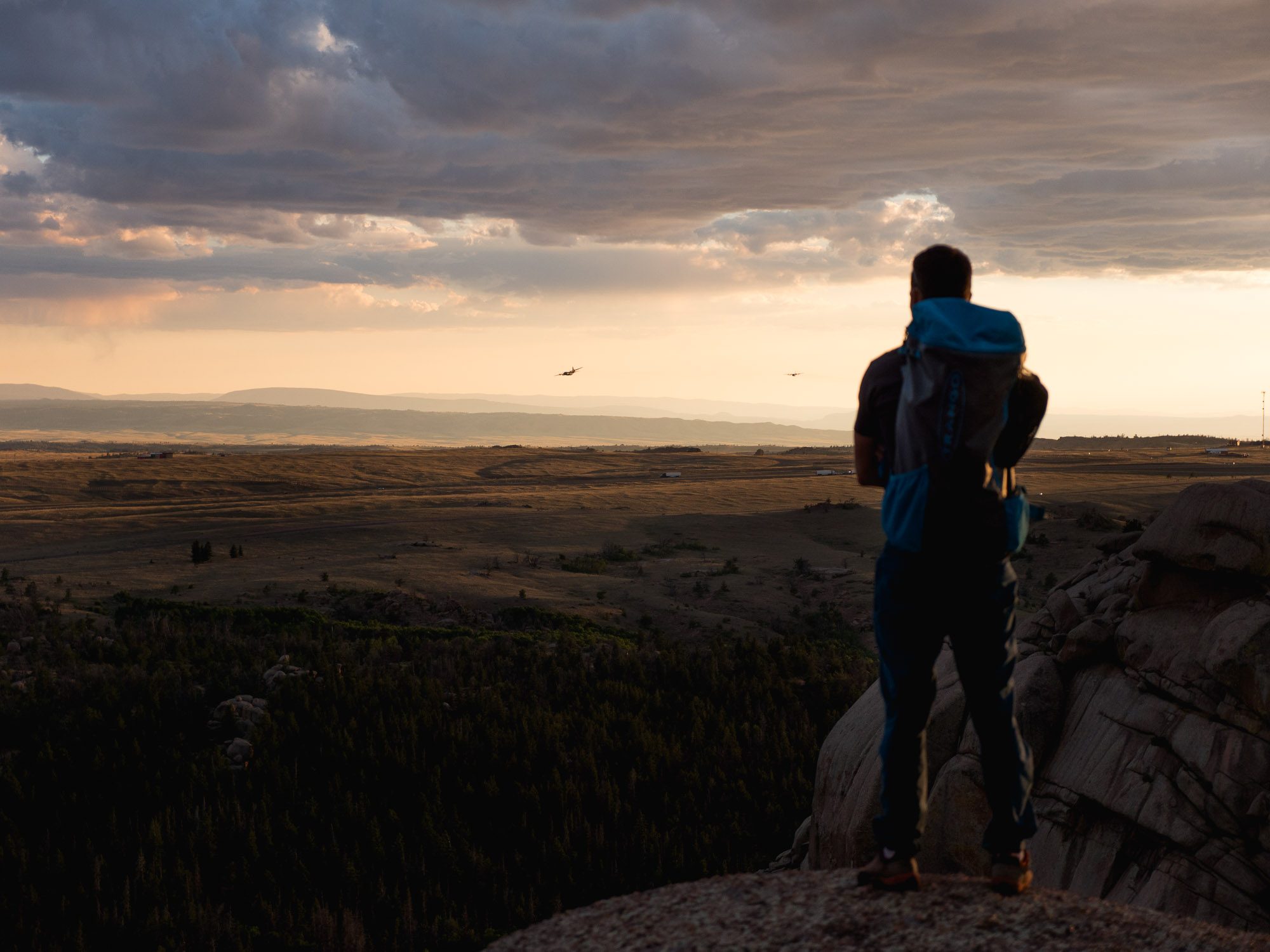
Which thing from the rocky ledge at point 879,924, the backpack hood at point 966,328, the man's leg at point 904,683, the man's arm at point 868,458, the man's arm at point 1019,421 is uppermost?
the backpack hood at point 966,328

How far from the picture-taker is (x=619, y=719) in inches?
558

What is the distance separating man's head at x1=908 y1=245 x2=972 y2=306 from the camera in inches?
172

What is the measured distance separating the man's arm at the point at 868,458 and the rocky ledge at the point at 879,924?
1947mm

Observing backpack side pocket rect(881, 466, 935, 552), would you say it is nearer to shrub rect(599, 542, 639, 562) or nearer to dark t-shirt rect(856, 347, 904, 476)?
dark t-shirt rect(856, 347, 904, 476)

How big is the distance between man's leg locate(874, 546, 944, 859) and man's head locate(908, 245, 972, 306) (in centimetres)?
120

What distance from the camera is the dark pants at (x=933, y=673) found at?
4141 mm

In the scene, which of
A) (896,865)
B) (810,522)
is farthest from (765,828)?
(810,522)

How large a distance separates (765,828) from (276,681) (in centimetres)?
840

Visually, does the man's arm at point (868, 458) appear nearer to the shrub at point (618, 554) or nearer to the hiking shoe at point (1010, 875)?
the hiking shoe at point (1010, 875)

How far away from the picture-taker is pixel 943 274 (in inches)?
172

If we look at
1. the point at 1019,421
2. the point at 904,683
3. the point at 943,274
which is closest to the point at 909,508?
the point at 1019,421

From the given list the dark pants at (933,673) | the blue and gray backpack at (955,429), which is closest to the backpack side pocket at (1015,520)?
the blue and gray backpack at (955,429)

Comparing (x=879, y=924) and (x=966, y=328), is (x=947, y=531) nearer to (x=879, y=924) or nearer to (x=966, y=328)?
(x=966, y=328)

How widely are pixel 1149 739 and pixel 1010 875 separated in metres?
2.94
